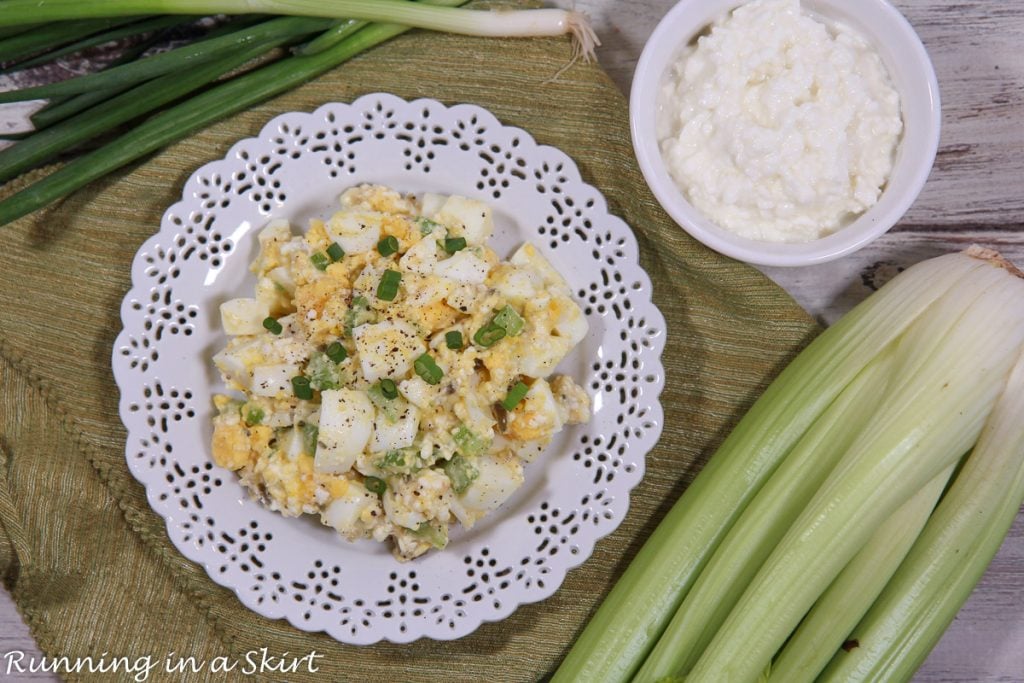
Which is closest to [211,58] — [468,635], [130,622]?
[130,622]

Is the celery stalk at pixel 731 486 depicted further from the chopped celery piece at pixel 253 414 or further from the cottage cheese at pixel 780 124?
the chopped celery piece at pixel 253 414

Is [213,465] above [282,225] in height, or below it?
below

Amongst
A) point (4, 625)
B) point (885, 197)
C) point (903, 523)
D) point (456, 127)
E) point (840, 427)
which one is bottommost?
point (4, 625)

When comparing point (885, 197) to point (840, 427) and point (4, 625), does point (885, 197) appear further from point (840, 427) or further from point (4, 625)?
point (4, 625)

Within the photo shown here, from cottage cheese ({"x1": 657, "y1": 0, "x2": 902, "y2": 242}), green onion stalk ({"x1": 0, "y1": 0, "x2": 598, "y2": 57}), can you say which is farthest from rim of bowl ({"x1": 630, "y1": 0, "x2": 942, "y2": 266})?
green onion stalk ({"x1": 0, "y1": 0, "x2": 598, "y2": 57})

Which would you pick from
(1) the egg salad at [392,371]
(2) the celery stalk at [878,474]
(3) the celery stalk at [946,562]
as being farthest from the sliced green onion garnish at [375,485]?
(3) the celery stalk at [946,562]

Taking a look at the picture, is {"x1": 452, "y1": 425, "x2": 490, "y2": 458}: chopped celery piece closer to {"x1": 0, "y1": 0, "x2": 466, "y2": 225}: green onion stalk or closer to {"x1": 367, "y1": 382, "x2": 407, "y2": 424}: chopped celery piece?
{"x1": 367, "y1": 382, "x2": 407, "y2": 424}: chopped celery piece

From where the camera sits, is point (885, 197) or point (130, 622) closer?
point (885, 197)
